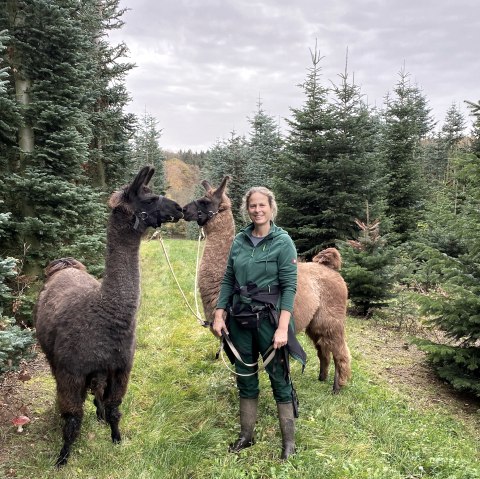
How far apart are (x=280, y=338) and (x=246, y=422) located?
3.35 feet

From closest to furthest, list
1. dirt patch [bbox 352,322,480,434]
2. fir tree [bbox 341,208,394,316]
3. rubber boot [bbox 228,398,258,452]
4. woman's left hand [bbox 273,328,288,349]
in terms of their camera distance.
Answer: woman's left hand [bbox 273,328,288,349] → rubber boot [bbox 228,398,258,452] → dirt patch [bbox 352,322,480,434] → fir tree [bbox 341,208,394,316]

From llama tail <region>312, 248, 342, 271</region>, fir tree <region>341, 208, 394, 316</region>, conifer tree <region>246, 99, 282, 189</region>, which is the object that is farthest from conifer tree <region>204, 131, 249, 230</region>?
llama tail <region>312, 248, 342, 271</region>

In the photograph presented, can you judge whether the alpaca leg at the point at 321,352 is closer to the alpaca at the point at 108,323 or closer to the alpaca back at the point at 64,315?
the alpaca at the point at 108,323

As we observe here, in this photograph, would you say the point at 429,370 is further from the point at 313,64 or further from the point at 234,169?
the point at 234,169

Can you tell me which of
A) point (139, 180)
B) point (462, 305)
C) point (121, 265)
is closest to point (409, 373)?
point (462, 305)

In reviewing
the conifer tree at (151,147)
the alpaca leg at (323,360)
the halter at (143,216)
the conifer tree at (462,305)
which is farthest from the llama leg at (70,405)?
the conifer tree at (151,147)

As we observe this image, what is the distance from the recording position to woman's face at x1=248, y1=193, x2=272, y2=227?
3.27 meters

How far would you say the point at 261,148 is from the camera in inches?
973

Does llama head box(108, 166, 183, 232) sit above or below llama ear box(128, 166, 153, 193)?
below

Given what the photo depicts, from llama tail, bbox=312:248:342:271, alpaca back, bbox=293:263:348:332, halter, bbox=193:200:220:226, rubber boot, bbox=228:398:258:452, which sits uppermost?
halter, bbox=193:200:220:226

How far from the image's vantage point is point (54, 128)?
6.81 m

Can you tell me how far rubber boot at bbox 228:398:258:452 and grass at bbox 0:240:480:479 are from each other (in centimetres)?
A: 8

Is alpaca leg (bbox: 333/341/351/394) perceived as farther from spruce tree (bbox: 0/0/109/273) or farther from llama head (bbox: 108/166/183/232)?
spruce tree (bbox: 0/0/109/273)

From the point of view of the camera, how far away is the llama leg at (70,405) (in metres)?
3.16
